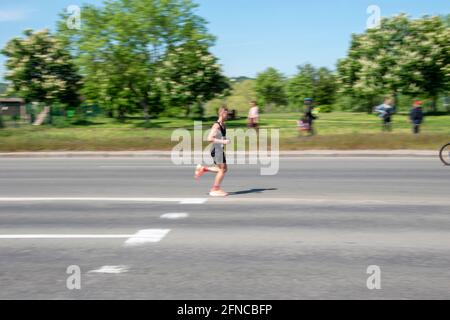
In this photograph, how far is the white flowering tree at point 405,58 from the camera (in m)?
59.9

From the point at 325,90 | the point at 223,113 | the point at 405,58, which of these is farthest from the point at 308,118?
the point at 325,90

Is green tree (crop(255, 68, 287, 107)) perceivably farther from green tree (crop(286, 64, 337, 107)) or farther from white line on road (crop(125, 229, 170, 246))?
white line on road (crop(125, 229, 170, 246))

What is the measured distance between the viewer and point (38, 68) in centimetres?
5422

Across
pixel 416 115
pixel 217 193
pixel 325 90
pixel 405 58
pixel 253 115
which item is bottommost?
pixel 217 193

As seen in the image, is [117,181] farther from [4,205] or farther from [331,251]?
[331,251]

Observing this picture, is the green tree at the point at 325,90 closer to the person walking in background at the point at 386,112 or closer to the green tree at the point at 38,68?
the green tree at the point at 38,68

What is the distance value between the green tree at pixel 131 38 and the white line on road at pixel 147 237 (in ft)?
106

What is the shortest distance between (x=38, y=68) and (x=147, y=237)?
5188 cm

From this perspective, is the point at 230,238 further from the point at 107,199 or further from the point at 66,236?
A: the point at 107,199

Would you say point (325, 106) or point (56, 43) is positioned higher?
point (56, 43)

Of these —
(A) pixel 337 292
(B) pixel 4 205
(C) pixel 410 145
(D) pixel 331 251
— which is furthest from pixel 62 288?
(C) pixel 410 145
